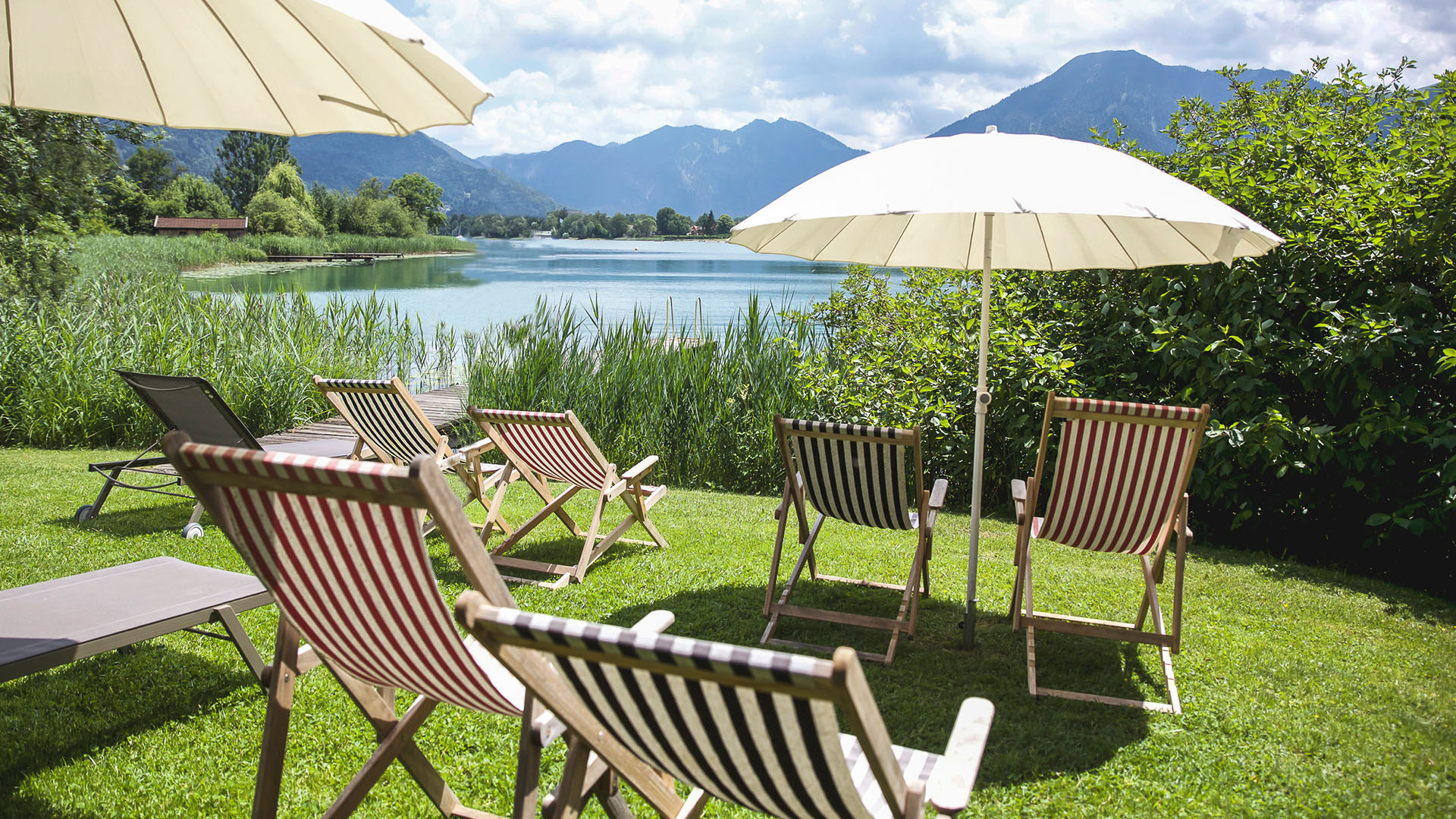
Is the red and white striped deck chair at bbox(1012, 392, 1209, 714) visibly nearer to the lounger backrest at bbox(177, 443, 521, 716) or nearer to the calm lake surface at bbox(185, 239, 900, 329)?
the lounger backrest at bbox(177, 443, 521, 716)

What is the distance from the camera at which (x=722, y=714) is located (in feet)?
3.99

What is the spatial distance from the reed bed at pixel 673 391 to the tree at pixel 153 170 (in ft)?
233

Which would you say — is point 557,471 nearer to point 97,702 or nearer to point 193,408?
point 193,408

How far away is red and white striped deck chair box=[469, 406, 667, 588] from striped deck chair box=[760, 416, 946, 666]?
100cm

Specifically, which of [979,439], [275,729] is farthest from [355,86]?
[979,439]

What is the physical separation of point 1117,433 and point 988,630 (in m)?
1.00

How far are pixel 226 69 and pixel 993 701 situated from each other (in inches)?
121

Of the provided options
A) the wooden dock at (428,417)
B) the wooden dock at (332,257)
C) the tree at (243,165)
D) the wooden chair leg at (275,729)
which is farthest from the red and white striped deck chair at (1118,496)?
the tree at (243,165)

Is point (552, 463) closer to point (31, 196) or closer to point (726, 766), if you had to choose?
point (726, 766)

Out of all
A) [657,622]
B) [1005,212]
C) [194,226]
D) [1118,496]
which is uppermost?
[1005,212]

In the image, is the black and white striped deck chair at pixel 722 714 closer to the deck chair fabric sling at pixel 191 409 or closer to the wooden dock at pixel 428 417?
the deck chair fabric sling at pixel 191 409

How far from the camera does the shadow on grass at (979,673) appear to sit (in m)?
2.61

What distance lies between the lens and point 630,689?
49.3 inches

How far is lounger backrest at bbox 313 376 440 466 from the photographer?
4.34 m
